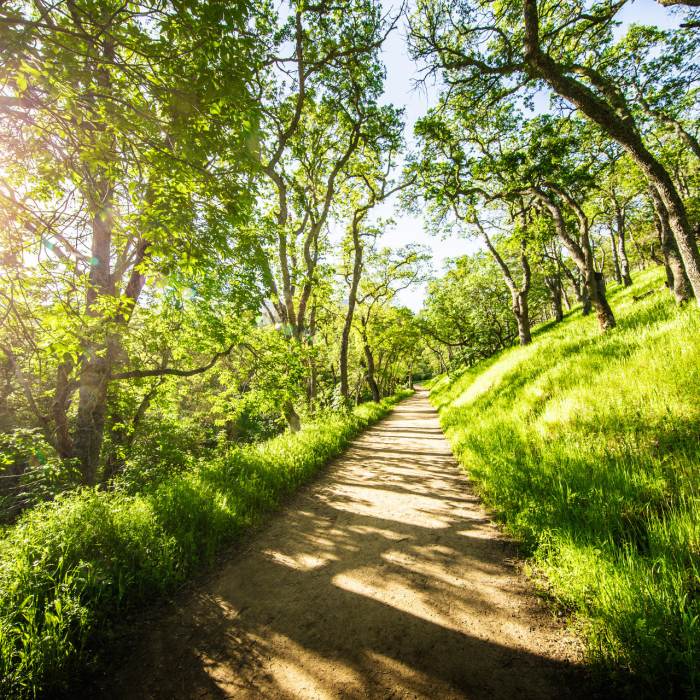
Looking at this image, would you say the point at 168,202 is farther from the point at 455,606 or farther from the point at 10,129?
the point at 455,606

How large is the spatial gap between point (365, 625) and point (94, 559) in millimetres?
2882

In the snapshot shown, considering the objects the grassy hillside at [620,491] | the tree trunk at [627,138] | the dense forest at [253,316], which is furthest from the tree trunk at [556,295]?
the grassy hillside at [620,491]

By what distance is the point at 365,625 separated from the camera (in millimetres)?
2773

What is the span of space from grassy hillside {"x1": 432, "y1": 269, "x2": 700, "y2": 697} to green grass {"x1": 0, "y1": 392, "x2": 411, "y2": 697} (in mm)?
3988

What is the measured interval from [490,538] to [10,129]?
7536 mm

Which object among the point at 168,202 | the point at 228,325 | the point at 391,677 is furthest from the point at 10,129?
the point at 391,677

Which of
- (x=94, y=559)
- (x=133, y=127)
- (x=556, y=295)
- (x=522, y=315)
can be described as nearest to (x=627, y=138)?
(x=133, y=127)

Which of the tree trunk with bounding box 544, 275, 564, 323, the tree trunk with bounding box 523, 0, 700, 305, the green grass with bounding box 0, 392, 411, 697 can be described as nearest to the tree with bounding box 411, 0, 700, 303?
the tree trunk with bounding box 523, 0, 700, 305

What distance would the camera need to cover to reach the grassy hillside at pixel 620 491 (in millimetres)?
1924

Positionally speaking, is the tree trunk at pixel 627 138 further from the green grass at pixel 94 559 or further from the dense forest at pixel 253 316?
the green grass at pixel 94 559

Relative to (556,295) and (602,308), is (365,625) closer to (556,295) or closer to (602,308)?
(602,308)

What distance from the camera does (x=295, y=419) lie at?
427 inches

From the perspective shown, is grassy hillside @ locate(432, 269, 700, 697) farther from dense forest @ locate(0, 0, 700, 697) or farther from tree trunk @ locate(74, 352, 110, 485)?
tree trunk @ locate(74, 352, 110, 485)

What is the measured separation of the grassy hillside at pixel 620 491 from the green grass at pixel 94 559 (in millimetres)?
3988
